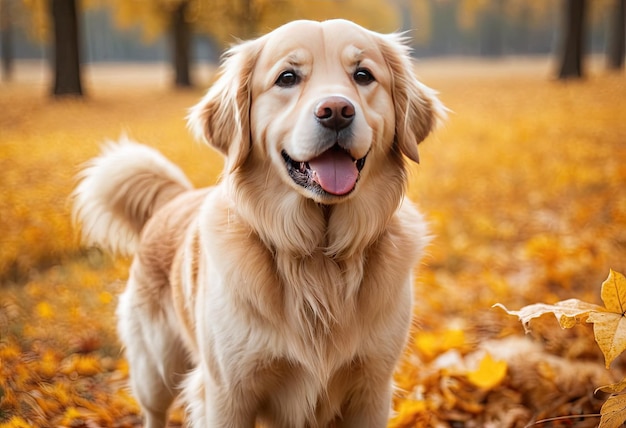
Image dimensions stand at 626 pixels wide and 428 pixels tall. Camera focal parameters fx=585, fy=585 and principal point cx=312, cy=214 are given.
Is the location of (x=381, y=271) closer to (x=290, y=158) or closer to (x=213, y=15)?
(x=290, y=158)

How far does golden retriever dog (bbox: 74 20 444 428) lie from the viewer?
199 cm

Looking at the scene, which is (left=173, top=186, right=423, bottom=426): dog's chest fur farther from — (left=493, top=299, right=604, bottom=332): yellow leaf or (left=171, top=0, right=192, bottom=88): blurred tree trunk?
(left=171, top=0, right=192, bottom=88): blurred tree trunk

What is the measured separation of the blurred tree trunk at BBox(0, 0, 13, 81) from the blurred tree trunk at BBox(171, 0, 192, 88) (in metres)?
4.11

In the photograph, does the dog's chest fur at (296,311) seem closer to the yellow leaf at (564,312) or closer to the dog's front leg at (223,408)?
the dog's front leg at (223,408)

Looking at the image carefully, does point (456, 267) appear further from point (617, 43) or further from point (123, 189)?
point (617, 43)

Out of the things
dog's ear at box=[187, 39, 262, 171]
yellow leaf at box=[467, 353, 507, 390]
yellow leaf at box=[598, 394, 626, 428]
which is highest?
dog's ear at box=[187, 39, 262, 171]

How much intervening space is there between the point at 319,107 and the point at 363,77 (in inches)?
14.1

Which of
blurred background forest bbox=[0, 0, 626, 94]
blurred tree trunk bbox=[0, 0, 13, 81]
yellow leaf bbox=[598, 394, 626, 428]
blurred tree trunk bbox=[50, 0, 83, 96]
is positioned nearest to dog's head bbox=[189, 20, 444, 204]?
blurred background forest bbox=[0, 0, 626, 94]

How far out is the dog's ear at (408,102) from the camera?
223 centimetres

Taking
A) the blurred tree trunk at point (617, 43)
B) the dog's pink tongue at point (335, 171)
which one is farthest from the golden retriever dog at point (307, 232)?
the blurred tree trunk at point (617, 43)

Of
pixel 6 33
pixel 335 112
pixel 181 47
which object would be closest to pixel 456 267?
pixel 335 112

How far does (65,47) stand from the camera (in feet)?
32.3

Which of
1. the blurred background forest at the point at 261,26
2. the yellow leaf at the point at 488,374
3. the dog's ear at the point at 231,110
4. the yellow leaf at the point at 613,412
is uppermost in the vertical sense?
the blurred background forest at the point at 261,26

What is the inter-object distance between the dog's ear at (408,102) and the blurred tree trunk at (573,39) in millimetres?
9625
